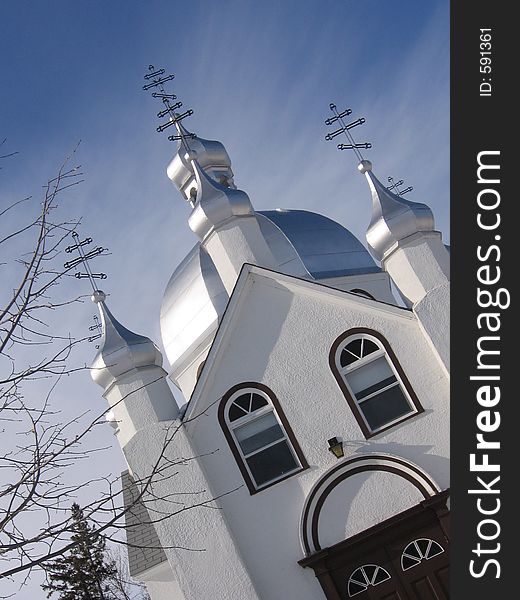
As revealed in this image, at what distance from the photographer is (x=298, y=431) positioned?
16422mm

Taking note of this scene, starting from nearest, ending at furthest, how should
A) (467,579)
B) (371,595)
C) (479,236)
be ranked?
(467,579) < (479,236) < (371,595)

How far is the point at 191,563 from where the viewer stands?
15711 mm

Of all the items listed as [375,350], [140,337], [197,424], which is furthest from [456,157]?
[140,337]

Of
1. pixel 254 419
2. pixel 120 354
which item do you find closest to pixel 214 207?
pixel 120 354

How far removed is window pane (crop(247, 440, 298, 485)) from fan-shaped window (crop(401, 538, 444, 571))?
2.59 m

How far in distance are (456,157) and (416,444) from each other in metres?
7.73

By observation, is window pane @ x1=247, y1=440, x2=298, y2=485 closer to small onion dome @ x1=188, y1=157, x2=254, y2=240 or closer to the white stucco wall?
the white stucco wall

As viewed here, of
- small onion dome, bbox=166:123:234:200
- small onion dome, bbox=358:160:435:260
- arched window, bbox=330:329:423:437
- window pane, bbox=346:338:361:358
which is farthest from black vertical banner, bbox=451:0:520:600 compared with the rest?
small onion dome, bbox=166:123:234:200

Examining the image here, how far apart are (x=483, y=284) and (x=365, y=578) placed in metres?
7.60

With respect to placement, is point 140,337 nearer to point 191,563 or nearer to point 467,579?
point 191,563

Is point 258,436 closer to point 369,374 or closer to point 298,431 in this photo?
point 298,431

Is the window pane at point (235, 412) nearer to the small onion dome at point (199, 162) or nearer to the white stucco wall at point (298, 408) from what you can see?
the white stucco wall at point (298, 408)

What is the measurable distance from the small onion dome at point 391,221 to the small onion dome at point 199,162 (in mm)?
6803

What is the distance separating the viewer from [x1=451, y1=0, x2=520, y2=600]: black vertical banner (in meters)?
9.54
